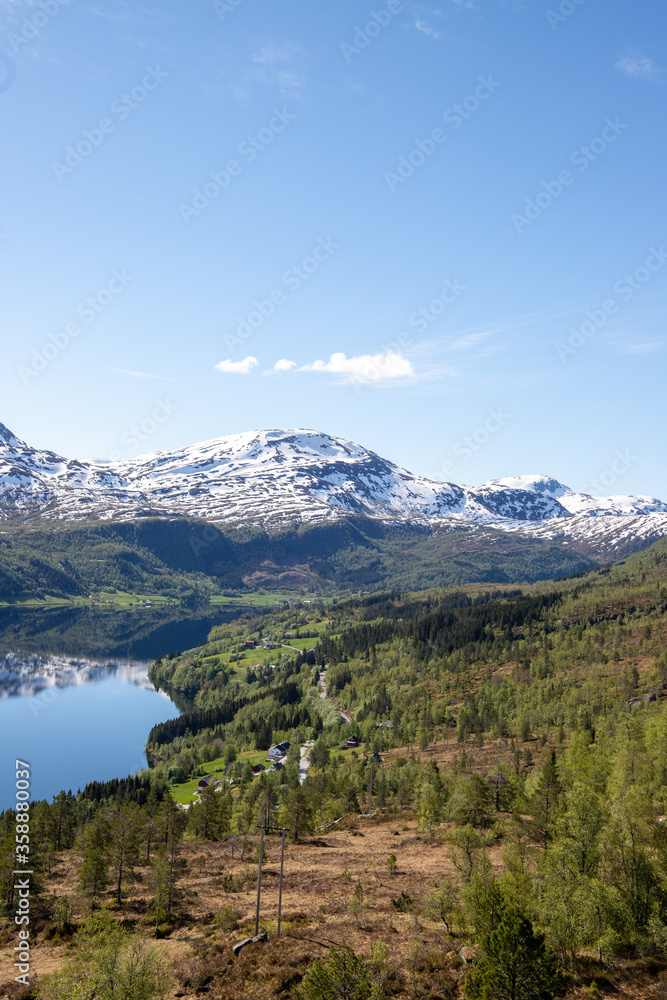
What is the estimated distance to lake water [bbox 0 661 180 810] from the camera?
13438 cm

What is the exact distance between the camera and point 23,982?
3616 cm

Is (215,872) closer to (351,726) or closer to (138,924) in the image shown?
(138,924)

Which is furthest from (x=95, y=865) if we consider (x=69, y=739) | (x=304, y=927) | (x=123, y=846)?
(x=69, y=739)

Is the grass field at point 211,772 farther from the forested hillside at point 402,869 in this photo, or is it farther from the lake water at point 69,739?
the lake water at point 69,739

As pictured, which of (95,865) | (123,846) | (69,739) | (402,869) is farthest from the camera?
(69,739)

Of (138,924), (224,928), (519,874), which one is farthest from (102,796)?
(519,874)

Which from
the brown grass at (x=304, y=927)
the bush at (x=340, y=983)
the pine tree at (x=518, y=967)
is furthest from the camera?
the brown grass at (x=304, y=927)

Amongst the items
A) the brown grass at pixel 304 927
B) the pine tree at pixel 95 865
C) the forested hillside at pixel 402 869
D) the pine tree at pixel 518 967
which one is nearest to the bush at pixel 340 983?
the forested hillside at pixel 402 869

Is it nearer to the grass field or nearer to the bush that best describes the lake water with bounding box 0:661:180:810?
the grass field

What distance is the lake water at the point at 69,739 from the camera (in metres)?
134

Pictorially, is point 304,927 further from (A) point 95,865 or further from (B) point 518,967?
(B) point 518,967

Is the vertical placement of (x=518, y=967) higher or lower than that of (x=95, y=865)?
higher

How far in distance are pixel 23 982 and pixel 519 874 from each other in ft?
105

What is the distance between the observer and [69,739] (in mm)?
163500
